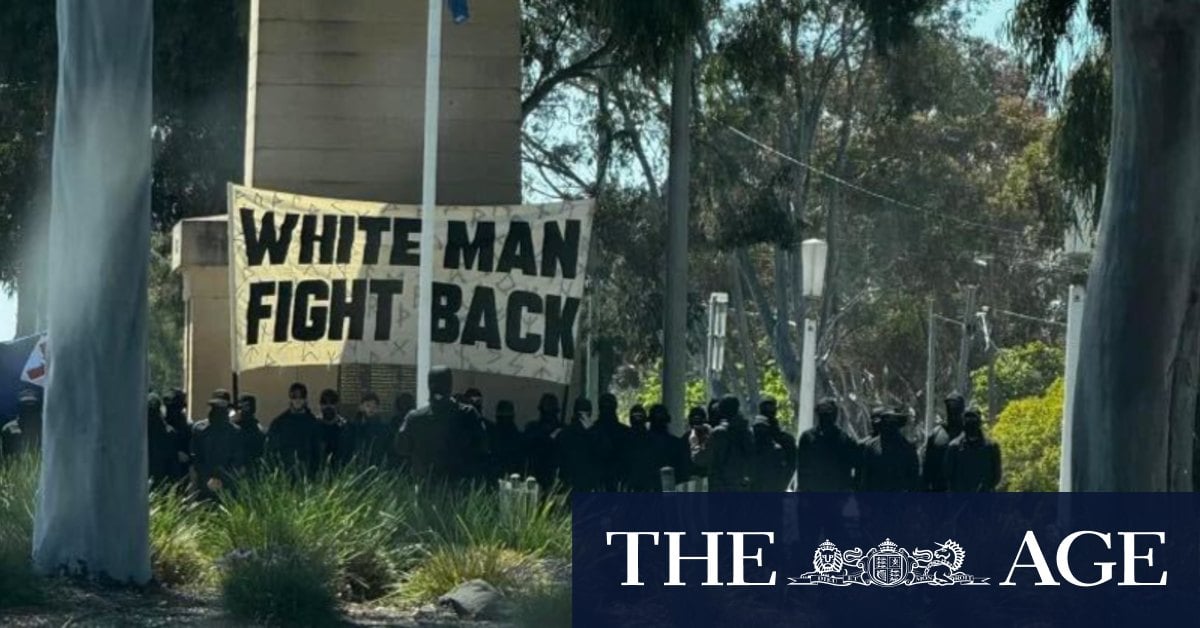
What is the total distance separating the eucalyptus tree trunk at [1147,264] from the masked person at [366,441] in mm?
6629

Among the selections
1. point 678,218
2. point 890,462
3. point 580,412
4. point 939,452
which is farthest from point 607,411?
point 678,218

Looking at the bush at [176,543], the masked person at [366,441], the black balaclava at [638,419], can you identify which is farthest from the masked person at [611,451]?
the bush at [176,543]

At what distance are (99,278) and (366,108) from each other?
11906mm

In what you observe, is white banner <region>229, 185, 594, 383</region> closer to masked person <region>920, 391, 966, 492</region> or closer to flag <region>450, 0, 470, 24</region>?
flag <region>450, 0, 470, 24</region>

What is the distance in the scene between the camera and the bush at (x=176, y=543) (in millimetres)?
14578

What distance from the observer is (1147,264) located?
44.7 ft

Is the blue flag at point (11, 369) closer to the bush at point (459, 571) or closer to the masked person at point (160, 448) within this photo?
the masked person at point (160, 448)

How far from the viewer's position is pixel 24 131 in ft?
121

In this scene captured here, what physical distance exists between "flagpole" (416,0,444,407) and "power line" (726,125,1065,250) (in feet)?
62.6

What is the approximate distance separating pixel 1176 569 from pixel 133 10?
6.84 meters

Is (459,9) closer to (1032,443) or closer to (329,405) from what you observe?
(329,405)

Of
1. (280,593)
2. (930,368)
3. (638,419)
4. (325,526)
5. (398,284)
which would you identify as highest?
(398,284)

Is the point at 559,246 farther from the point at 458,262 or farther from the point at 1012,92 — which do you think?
the point at 1012,92

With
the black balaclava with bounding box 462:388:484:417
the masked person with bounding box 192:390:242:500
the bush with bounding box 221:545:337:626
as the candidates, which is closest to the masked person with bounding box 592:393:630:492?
the black balaclava with bounding box 462:388:484:417
